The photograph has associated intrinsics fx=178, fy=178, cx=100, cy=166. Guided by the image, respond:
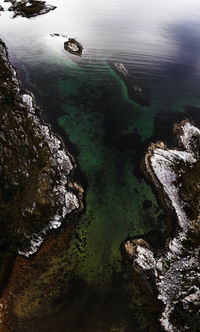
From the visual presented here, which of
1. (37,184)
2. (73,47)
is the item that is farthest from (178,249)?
(73,47)

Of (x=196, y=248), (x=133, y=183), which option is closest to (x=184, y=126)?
(x=133, y=183)

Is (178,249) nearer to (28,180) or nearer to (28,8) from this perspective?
(28,180)

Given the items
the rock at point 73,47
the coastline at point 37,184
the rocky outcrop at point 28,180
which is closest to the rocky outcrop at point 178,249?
the coastline at point 37,184

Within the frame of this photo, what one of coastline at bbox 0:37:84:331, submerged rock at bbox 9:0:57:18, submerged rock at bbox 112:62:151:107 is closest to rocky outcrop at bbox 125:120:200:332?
coastline at bbox 0:37:84:331

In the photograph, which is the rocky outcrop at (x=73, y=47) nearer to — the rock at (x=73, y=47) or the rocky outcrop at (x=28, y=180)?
the rock at (x=73, y=47)

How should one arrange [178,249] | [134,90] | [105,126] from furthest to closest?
1. [134,90]
2. [105,126]
3. [178,249]

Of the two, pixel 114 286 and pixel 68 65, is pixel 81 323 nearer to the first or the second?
pixel 114 286
